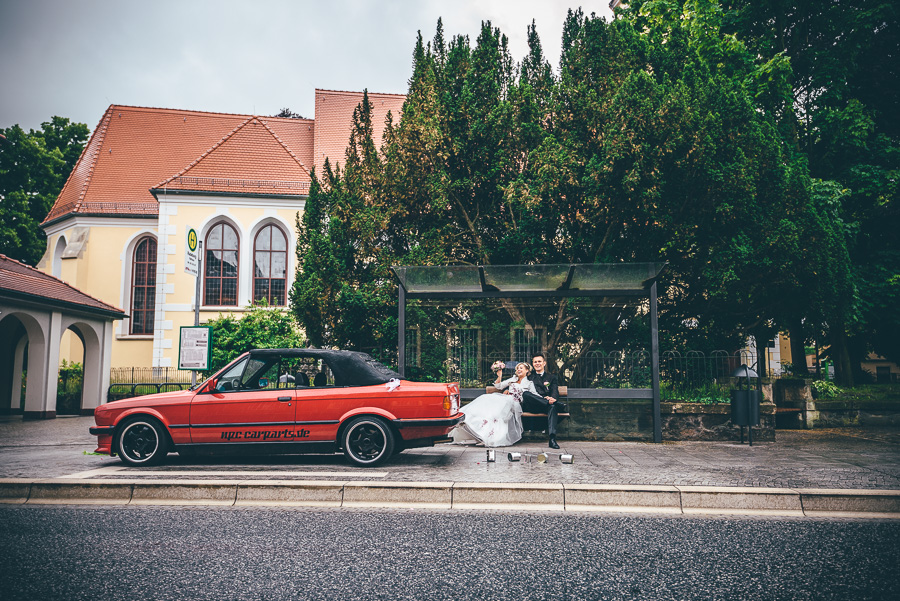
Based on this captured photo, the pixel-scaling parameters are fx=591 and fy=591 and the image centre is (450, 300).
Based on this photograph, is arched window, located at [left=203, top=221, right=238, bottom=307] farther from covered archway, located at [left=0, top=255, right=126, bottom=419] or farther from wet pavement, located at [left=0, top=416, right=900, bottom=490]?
wet pavement, located at [left=0, top=416, right=900, bottom=490]

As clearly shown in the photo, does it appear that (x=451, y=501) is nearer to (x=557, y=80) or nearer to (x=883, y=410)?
(x=557, y=80)

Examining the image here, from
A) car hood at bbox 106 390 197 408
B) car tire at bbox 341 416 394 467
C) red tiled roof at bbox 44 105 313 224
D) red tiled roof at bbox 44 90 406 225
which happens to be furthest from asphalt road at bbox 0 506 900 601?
red tiled roof at bbox 44 105 313 224

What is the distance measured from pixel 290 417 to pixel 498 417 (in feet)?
11.8

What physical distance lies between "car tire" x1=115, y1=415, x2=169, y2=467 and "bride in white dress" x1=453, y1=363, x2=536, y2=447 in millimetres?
4537

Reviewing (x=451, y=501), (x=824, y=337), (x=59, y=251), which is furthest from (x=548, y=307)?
(x=59, y=251)

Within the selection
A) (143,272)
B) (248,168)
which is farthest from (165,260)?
(248,168)

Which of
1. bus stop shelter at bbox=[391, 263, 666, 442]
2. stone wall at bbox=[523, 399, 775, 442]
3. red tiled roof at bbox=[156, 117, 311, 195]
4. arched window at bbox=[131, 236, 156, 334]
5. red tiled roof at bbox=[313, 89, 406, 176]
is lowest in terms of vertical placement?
stone wall at bbox=[523, 399, 775, 442]

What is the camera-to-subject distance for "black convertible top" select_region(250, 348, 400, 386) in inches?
317

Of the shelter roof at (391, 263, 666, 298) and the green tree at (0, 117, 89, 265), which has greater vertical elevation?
the green tree at (0, 117, 89, 265)

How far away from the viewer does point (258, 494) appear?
21.2ft

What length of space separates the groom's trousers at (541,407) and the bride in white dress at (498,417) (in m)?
0.11

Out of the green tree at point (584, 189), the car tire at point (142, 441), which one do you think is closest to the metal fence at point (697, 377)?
the green tree at point (584, 189)

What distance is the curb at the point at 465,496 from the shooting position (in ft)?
19.4

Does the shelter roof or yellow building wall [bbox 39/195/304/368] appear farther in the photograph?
yellow building wall [bbox 39/195/304/368]
